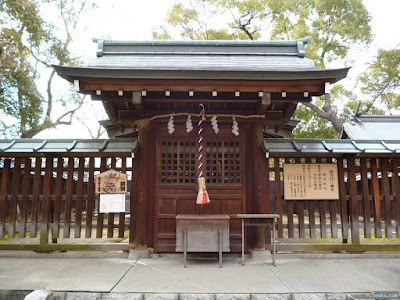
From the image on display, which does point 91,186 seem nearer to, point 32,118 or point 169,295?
point 169,295

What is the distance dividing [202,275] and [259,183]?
2575mm

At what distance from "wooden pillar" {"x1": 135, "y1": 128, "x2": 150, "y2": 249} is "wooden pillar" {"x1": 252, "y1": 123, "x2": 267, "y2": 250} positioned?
103 inches

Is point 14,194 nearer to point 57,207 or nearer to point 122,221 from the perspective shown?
point 57,207

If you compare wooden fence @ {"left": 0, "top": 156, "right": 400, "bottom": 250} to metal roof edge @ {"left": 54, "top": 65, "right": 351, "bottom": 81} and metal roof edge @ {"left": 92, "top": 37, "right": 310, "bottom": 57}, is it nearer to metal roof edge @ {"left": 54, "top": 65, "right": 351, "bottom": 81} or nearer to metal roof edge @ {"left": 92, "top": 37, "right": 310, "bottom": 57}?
metal roof edge @ {"left": 54, "top": 65, "right": 351, "bottom": 81}

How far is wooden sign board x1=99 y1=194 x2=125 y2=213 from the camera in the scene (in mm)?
6727

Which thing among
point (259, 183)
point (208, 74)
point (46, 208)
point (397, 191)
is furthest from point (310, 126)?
point (46, 208)

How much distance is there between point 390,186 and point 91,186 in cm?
778

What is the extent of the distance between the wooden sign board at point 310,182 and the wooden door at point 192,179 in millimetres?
1172

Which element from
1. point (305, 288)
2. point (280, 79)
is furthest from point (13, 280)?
point (280, 79)

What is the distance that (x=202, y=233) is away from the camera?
5.88 meters

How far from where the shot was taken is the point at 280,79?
5.55m

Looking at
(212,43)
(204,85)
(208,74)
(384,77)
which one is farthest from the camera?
(384,77)

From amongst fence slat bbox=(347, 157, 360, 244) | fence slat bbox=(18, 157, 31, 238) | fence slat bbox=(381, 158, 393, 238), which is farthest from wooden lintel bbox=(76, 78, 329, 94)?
fence slat bbox=(381, 158, 393, 238)

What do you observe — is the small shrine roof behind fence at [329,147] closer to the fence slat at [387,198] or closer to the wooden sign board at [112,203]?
the fence slat at [387,198]
